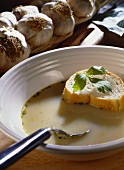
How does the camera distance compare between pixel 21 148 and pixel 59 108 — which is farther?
pixel 59 108

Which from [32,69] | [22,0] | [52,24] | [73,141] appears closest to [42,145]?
[73,141]

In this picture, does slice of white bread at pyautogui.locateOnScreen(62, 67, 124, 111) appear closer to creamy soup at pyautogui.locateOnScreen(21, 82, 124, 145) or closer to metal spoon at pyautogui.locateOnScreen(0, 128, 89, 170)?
creamy soup at pyautogui.locateOnScreen(21, 82, 124, 145)

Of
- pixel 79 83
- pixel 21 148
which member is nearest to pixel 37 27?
pixel 79 83

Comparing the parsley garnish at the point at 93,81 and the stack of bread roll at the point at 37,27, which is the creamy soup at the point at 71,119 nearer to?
the parsley garnish at the point at 93,81

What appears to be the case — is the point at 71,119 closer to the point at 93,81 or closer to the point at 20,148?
the point at 93,81

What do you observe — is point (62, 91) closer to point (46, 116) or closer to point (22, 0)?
point (46, 116)

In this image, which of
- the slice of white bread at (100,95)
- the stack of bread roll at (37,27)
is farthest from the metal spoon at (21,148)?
the stack of bread roll at (37,27)
